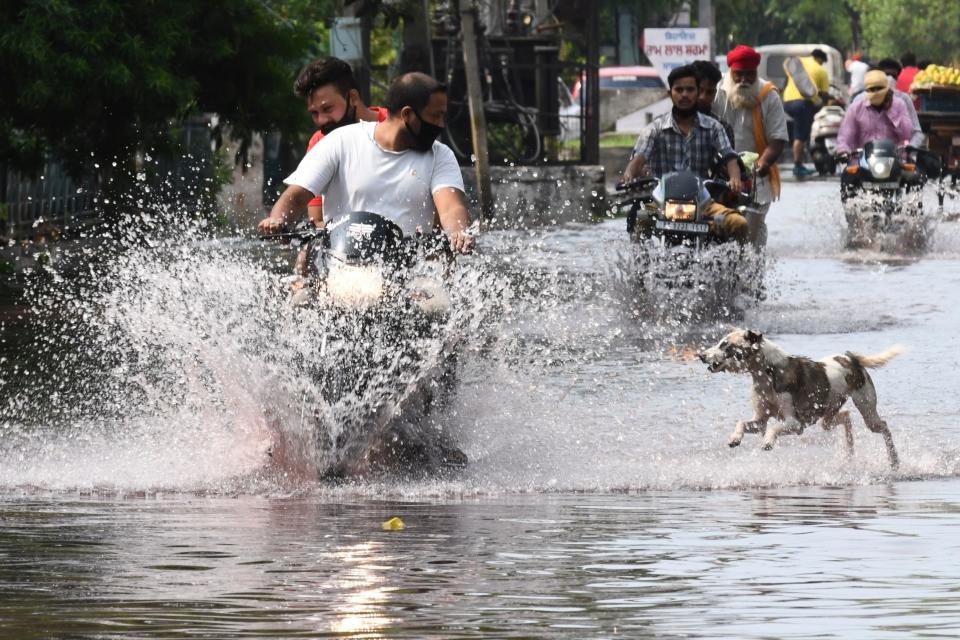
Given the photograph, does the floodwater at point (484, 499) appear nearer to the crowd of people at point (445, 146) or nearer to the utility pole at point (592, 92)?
the crowd of people at point (445, 146)

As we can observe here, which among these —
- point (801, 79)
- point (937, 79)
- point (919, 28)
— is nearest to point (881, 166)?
point (937, 79)

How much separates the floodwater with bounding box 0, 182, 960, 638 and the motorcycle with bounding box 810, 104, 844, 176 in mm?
23327

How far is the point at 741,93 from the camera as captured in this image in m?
15.6

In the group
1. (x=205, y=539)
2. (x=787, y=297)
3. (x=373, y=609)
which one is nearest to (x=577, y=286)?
(x=787, y=297)

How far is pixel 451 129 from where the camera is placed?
3009cm

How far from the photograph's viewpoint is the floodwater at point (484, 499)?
5324 mm

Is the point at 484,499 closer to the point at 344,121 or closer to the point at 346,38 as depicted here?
the point at 344,121

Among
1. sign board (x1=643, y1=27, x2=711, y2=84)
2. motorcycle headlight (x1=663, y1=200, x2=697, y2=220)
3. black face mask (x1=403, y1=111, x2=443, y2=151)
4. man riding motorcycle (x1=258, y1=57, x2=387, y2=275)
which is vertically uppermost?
sign board (x1=643, y1=27, x2=711, y2=84)

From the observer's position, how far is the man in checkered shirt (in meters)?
14.4

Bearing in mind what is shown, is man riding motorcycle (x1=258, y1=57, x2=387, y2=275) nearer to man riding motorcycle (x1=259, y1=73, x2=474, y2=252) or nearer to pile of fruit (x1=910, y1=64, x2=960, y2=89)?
man riding motorcycle (x1=259, y1=73, x2=474, y2=252)

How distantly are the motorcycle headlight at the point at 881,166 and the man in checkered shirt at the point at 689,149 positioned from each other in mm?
6257

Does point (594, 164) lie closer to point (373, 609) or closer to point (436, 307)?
point (436, 307)

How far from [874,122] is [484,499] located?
1392 cm

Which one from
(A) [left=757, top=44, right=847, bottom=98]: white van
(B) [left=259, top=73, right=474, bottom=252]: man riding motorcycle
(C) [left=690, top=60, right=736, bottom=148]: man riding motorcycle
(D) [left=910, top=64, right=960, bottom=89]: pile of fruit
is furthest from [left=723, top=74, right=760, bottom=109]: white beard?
(A) [left=757, top=44, right=847, bottom=98]: white van
